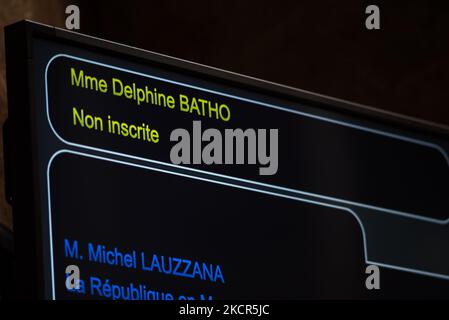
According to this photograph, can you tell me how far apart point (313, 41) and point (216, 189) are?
2621 millimetres

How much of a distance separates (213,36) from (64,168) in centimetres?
298

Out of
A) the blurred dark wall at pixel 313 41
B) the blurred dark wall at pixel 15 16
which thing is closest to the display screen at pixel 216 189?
the blurred dark wall at pixel 313 41

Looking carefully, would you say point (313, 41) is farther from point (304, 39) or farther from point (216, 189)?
point (216, 189)

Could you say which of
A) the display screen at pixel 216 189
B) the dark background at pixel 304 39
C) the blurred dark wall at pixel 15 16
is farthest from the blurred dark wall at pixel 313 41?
the display screen at pixel 216 189

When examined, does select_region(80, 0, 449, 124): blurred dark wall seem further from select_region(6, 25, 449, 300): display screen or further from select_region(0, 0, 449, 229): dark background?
select_region(6, 25, 449, 300): display screen

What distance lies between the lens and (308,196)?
1.92 meters

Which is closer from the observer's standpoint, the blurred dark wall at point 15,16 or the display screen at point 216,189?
the display screen at point 216,189

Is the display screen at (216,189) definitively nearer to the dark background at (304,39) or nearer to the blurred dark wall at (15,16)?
the dark background at (304,39)

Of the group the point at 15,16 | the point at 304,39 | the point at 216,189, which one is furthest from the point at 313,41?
the point at 216,189

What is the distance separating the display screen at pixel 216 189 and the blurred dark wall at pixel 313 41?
1.98 meters

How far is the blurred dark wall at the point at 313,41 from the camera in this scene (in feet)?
13.5

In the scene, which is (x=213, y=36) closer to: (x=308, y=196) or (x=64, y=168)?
(x=308, y=196)

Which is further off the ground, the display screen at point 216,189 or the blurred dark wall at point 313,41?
the blurred dark wall at point 313,41
